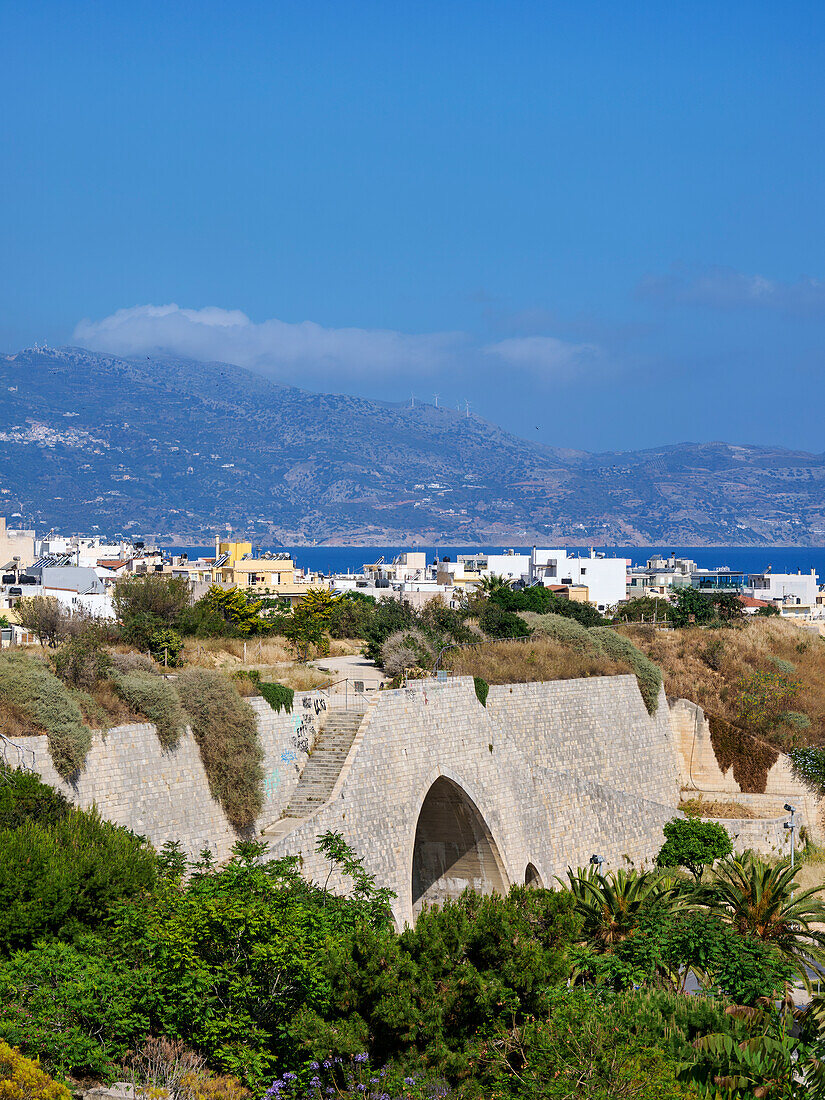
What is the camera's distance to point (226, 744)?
22078 mm

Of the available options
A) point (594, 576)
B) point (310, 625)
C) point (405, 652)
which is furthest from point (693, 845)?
point (594, 576)

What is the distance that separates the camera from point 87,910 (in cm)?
1594

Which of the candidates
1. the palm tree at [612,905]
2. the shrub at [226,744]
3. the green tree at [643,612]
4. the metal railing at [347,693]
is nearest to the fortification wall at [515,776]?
the metal railing at [347,693]

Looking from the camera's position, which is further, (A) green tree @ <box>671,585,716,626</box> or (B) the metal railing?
(A) green tree @ <box>671,585,716,626</box>

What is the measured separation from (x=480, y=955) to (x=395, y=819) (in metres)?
9.17

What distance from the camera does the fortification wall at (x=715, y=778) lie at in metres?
37.5

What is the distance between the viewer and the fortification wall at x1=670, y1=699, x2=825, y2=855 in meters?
37.5

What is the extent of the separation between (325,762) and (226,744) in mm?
2633

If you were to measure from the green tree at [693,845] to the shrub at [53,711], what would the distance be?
1777 centimetres

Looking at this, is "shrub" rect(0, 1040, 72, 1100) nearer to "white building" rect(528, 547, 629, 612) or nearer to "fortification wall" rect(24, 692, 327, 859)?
"fortification wall" rect(24, 692, 327, 859)

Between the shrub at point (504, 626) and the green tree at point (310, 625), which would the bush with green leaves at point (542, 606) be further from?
the shrub at point (504, 626)

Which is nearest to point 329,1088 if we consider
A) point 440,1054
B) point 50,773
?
point 440,1054

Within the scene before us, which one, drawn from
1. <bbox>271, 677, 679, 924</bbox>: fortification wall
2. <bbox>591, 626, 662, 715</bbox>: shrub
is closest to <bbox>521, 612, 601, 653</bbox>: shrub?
<bbox>591, 626, 662, 715</bbox>: shrub

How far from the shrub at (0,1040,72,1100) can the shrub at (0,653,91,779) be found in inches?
285
